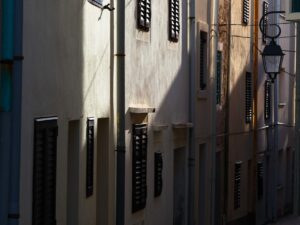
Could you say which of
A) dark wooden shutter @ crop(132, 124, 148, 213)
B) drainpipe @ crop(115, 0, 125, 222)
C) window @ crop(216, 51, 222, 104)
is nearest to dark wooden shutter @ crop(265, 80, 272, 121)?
window @ crop(216, 51, 222, 104)

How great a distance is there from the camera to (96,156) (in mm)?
11914

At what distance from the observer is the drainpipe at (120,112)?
1200 cm

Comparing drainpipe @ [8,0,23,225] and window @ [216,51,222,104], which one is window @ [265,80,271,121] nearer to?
window @ [216,51,222,104]

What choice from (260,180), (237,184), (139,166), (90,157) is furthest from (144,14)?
(260,180)


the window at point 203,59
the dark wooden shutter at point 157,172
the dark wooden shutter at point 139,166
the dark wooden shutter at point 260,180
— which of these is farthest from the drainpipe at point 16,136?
the dark wooden shutter at point 260,180

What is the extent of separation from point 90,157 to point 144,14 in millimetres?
3444

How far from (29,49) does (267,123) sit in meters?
18.6

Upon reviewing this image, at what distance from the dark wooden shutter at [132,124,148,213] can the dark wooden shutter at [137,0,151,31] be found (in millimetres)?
1588

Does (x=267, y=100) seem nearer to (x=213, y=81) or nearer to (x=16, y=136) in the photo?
(x=213, y=81)

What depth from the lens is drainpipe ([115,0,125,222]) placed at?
12.0m

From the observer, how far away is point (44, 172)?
358 inches

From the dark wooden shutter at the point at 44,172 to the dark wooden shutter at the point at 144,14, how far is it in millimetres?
4434

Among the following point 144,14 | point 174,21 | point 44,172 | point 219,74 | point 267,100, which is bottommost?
point 44,172

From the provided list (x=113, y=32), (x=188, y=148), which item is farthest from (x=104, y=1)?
(x=188, y=148)
